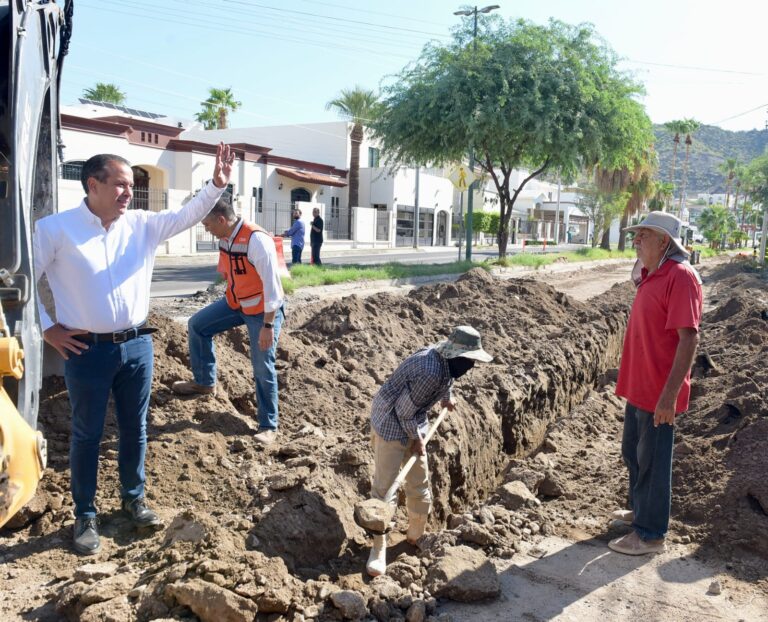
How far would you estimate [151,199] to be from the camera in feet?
83.5

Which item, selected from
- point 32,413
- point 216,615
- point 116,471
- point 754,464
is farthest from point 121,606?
point 754,464

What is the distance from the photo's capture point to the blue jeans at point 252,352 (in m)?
5.33

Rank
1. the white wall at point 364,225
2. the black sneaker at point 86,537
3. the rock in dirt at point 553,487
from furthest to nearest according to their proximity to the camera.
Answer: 1. the white wall at point 364,225
2. the rock in dirt at point 553,487
3. the black sneaker at point 86,537

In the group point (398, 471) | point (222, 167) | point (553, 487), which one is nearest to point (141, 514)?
point (398, 471)

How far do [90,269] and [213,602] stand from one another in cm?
179

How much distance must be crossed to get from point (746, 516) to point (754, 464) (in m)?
0.66

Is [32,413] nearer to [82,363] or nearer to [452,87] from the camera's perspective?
[82,363]

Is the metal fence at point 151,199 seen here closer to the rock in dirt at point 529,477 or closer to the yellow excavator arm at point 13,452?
the rock in dirt at point 529,477

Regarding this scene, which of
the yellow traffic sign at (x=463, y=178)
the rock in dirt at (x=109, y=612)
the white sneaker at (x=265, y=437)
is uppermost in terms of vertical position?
the yellow traffic sign at (x=463, y=178)

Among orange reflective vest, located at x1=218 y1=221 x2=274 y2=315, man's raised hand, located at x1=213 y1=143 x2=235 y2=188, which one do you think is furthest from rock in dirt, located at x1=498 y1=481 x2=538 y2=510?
man's raised hand, located at x1=213 y1=143 x2=235 y2=188

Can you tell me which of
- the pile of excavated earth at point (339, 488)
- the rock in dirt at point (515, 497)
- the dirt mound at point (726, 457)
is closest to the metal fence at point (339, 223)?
the pile of excavated earth at point (339, 488)

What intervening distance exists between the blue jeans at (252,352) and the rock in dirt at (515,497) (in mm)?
1833

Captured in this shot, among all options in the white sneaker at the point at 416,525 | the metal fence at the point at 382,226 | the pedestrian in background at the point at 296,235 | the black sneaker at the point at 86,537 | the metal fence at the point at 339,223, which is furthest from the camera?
the metal fence at the point at 382,226

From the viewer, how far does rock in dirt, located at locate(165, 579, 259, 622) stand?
3.06 m
